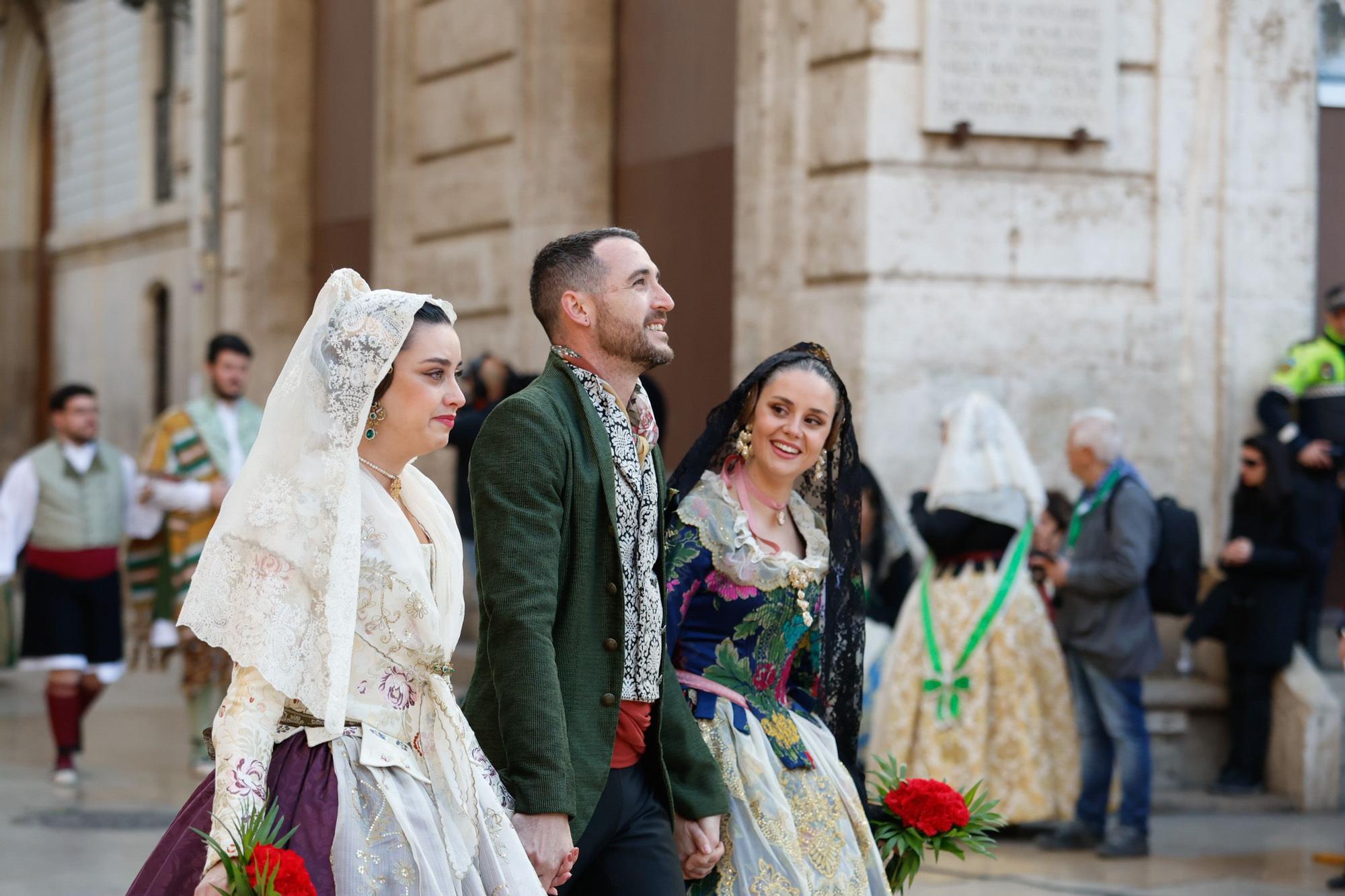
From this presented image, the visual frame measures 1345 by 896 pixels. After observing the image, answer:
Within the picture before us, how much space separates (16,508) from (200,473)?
1082mm

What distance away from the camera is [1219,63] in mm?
10289

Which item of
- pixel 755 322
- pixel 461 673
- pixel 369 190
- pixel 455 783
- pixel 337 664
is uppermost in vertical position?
pixel 369 190

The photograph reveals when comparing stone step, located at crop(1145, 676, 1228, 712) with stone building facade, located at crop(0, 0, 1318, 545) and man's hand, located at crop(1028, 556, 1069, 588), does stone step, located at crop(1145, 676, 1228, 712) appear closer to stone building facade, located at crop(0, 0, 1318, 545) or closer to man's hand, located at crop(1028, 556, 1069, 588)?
stone building facade, located at crop(0, 0, 1318, 545)

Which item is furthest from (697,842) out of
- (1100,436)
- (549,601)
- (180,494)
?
(180,494)

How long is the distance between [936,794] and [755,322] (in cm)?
599

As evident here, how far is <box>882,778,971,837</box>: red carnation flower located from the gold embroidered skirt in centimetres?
10

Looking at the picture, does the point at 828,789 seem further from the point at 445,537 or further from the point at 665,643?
the point at 445,537

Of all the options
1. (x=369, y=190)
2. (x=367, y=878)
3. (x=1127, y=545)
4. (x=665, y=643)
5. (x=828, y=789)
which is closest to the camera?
(x=367, y=878)

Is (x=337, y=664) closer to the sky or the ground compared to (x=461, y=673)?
closer to the sky

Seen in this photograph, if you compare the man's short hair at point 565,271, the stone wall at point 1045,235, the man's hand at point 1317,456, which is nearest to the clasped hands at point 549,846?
the man's short hair at point 565,271

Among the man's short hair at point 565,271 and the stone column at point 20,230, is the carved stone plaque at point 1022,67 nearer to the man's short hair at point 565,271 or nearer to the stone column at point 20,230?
the man's short hair at point 565,271

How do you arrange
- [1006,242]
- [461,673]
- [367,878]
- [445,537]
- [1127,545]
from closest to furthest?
1. [367,878]
2. [445,537]
3. [1127,545]
4. [1006,242]
5. [461,673]

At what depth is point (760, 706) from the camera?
15.1 ft

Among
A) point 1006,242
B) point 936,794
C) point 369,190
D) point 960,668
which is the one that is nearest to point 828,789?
point 936,794
